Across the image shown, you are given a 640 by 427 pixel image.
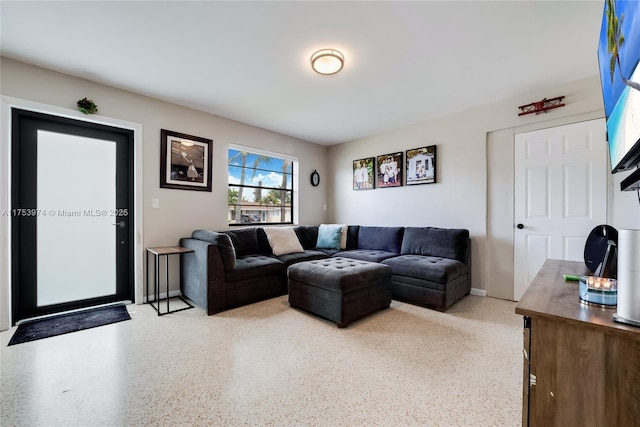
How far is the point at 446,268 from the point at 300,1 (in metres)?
2.65

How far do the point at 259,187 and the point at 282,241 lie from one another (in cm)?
109

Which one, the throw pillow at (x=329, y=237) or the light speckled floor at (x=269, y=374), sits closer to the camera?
the light speckled floor at (x=269, y=374)

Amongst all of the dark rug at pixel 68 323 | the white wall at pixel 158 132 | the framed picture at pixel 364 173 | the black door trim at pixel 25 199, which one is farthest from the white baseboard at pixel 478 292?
the black door trim at pixel 25 199

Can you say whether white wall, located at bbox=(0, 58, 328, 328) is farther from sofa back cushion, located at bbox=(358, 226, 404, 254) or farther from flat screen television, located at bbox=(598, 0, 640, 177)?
flat screen television, located at bbox=(598, 0, 640, 177)

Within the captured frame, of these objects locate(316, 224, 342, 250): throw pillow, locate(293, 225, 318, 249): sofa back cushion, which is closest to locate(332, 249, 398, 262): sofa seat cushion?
locate(316, 224, 342, 250): throw pillow

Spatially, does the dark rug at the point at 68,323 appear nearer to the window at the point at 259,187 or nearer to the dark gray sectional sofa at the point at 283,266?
the dark gray sectional sofa at the point at 283,266

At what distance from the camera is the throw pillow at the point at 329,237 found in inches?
165

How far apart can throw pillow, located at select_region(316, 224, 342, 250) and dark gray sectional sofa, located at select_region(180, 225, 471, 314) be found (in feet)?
0.86

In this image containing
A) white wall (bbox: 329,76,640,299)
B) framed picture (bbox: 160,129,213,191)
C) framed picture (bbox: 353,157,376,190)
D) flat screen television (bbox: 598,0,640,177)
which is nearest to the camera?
flat screen television (bbox: 598,0,640,177)

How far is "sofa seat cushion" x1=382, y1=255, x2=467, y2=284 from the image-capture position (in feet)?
9.01

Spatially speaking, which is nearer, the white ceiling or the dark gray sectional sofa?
the white ceiling

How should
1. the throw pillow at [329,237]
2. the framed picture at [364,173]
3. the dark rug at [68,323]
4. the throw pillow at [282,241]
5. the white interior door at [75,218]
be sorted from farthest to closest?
the framed picture at [364,173], the throw pillow at [329,237], the throw pillow at [282,241], the white interior door at [75,218], the dark rug at [68,323]

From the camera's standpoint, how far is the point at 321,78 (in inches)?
103

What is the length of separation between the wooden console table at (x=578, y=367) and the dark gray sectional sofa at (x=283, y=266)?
1.90 metres
